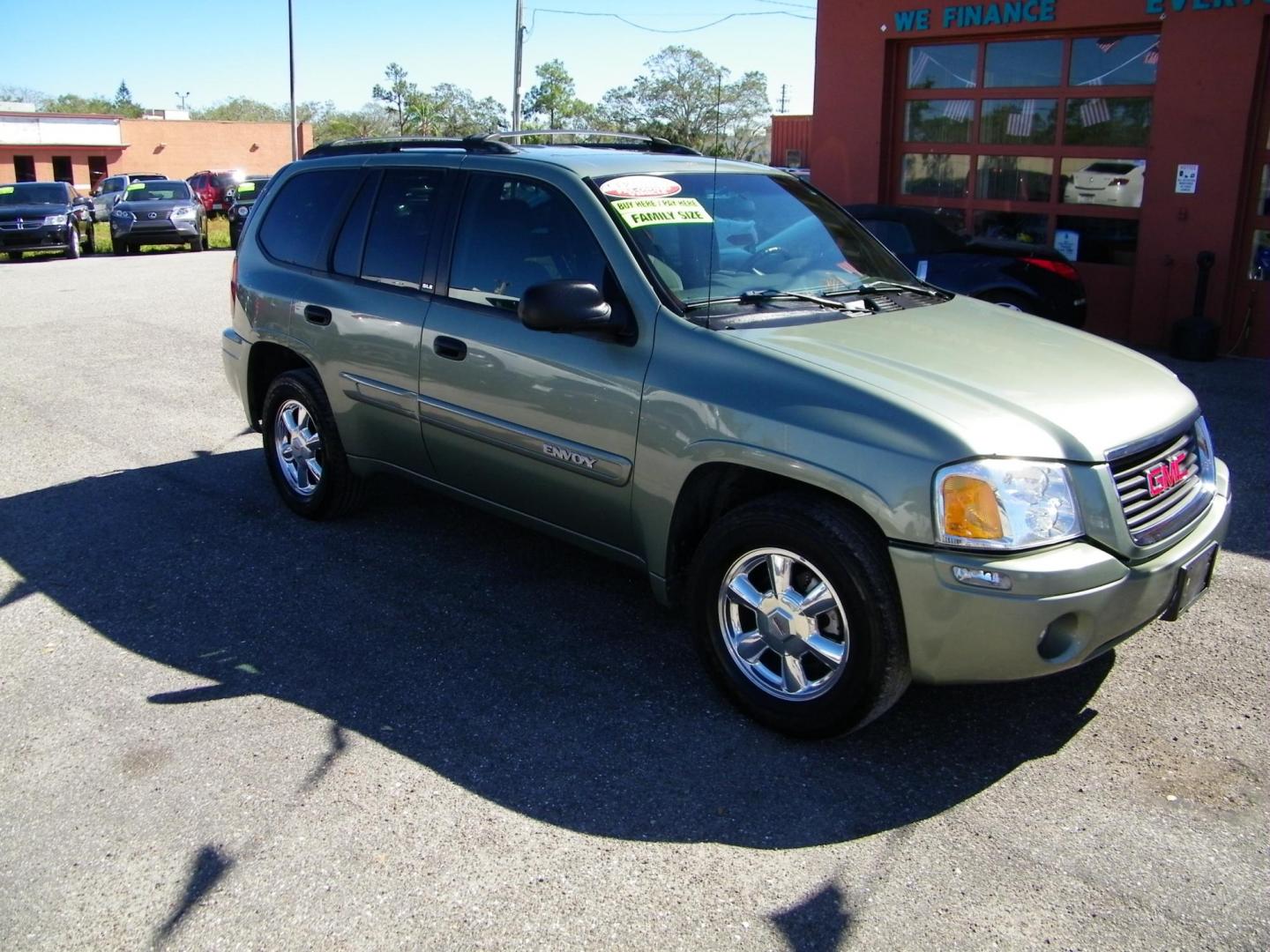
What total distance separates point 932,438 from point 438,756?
184 centimetres

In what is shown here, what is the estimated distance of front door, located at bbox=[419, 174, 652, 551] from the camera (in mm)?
4152

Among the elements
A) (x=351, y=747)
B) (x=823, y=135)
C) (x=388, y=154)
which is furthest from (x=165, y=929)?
Answer: (x=823, y=135)

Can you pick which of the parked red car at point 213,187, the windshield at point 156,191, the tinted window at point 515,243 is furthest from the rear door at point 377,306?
the parked red car at point 213,187

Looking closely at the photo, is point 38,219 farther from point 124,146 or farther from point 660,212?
point 124,146

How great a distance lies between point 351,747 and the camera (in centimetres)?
378

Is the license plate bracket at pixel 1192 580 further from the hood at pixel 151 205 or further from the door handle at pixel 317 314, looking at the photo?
the hood at pixel 151 205

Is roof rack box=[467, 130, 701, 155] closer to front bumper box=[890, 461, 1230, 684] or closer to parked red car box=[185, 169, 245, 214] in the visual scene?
front bumper box=[890, 461, 1230, 684]

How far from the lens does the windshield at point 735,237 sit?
424cm

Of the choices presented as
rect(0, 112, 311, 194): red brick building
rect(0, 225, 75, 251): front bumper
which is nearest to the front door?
rect(0, 225, 75, 251): front bumper

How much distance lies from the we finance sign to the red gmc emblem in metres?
8.63

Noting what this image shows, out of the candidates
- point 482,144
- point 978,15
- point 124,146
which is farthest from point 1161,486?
point 124,146

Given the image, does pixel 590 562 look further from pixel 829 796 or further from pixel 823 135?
pixel 823 135

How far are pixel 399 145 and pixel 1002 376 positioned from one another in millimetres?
3118

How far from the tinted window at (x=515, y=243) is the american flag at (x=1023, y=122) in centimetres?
848
